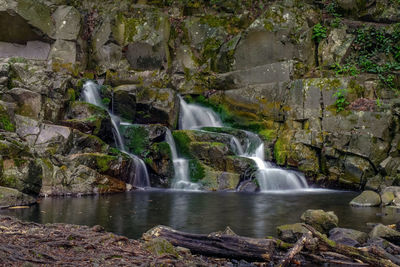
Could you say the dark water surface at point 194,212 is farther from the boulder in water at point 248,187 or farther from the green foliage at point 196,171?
the green foliage at point 196,171

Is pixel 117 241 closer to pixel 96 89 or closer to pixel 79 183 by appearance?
pixel 79 183

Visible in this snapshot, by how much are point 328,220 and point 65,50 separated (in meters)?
19.1

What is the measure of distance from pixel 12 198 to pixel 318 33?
17479 mm

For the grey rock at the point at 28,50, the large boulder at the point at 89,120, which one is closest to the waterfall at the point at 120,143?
the large boulder at the point at 89,120

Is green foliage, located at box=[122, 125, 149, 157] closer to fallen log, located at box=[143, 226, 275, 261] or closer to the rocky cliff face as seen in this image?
the rocky cliff face

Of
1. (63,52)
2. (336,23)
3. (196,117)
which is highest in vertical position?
(336,23)

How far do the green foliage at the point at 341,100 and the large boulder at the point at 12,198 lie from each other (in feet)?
42.2

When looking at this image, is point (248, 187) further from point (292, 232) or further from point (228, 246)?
point (228, 246)

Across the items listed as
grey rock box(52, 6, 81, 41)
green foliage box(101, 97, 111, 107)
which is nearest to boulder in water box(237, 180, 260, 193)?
green foliage box(101, 97, 111, 107)

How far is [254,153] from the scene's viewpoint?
16.8m

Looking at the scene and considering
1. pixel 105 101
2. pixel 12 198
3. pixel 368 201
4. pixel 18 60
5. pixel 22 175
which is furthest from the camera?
pixel 18 60

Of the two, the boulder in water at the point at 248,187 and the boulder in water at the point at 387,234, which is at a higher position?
the boulder in water at the point at 387,234

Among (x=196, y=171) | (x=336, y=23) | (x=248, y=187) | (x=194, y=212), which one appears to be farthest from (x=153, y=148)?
(x=336, y=23)

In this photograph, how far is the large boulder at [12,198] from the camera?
29.5 ft
